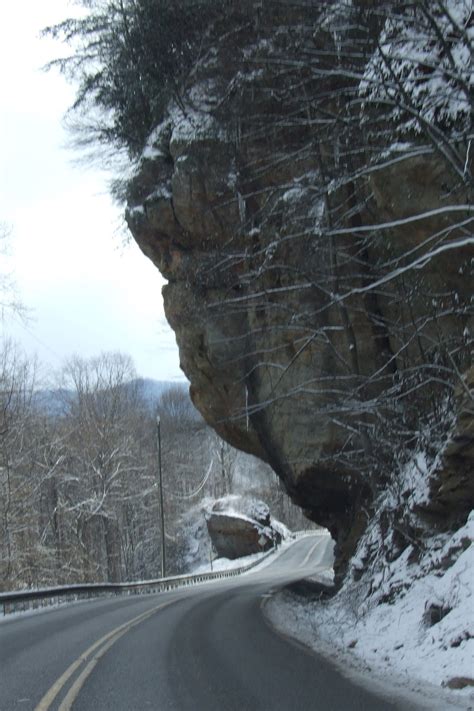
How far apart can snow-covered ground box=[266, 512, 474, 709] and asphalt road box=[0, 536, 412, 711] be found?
19.5 inches

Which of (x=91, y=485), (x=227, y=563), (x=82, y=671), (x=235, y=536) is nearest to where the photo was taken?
(x=82, y=671)

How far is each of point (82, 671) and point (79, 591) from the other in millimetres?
15290

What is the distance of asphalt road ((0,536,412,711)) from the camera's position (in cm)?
605

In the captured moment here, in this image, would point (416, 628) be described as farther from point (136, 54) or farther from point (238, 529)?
point (238, 529)

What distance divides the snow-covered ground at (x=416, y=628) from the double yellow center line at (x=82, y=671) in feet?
9.39

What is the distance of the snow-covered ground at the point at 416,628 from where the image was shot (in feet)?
20.5

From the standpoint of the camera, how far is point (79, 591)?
72.3ft

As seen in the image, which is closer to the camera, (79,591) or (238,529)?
(79,591)

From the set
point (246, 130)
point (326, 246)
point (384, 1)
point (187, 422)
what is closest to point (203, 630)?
point (326, 246)

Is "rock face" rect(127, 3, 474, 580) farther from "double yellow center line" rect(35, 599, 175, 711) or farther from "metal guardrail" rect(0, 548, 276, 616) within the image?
"metal guardrail" rect(0, 548, 276, 616)

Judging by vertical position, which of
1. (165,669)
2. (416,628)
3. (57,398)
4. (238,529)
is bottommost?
(165,669)

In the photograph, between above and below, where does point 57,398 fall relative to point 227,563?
above

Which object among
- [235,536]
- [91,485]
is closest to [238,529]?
[235,536]

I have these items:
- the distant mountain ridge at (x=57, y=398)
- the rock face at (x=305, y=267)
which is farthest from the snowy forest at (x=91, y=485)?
the rock face at (x=305, y=267)
